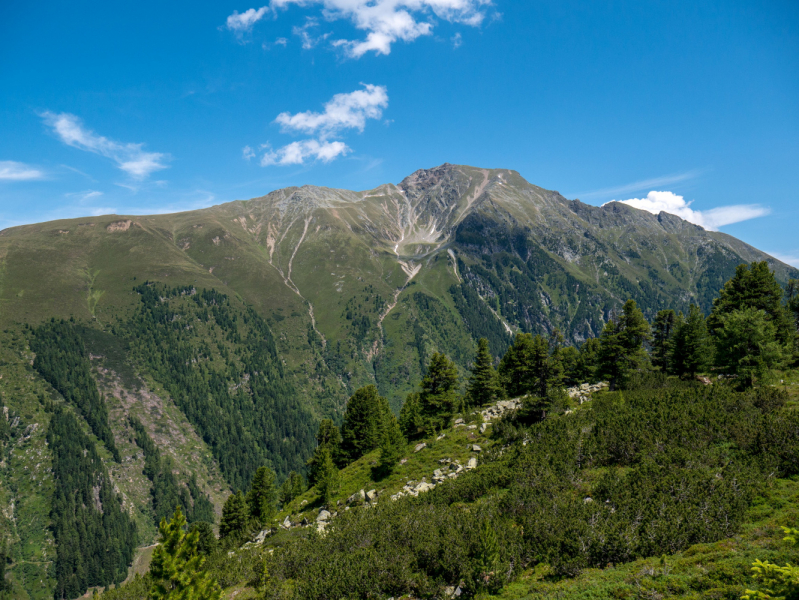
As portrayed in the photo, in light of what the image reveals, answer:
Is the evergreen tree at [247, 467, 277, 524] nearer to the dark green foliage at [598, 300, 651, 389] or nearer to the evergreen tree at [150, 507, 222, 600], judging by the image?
the evergreen tree at [150, 507, 222, 600]

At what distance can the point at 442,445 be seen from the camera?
150 ft

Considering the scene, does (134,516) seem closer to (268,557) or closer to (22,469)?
(22,469)

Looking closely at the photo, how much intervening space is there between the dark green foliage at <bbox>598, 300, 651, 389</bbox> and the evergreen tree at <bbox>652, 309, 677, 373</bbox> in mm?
2858

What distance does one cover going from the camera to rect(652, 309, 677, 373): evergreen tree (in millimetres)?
53925

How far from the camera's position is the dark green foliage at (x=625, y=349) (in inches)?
2056

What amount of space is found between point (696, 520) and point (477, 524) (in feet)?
37.9

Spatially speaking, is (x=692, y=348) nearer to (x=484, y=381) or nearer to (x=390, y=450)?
(x=484, y=381)

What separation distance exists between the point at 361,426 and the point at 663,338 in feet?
178

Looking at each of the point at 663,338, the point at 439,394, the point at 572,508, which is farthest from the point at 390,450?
the point at 663,338

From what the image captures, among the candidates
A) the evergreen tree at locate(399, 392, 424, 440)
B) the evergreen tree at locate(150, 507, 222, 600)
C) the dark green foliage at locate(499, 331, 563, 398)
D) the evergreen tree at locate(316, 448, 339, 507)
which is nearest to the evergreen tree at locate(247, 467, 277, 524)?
the evergreen tree at locate(399, 392, 424, 440)

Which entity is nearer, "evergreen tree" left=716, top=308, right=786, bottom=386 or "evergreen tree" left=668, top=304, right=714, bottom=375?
"evergreen tree" left=716, top=308, right=786, bottom=386

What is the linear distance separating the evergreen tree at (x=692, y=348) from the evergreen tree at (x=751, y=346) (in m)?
4.01

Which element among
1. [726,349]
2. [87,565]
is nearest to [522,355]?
[726,349]

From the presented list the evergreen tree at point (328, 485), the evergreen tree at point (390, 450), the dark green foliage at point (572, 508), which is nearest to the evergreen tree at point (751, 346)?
the dark green foliage at point (572, 508)
